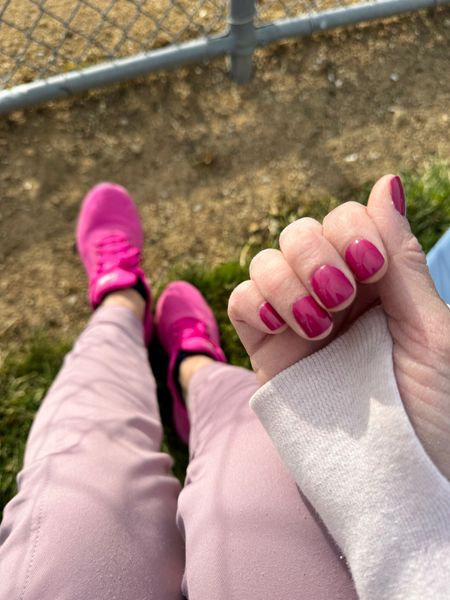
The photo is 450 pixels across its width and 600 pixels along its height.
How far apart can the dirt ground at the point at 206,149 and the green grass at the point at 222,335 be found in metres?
0.05

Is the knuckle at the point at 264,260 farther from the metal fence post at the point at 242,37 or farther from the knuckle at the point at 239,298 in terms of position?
the metal fence post at the point at 242,37

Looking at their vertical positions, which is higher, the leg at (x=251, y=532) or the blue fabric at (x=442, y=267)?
the blue fabric at (x=442, y=267)

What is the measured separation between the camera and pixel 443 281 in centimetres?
141

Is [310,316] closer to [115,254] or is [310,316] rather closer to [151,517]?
[151,517]

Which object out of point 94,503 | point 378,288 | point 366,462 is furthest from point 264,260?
point 94,503

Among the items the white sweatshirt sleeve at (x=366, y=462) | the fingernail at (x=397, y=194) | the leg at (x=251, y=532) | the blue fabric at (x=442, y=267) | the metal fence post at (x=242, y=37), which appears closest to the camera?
the white sweatshirt sleeve at (x=366, y=462)

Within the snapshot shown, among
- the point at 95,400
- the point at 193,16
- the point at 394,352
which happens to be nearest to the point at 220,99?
the point at 193,16

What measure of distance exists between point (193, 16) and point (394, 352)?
1.78 metres

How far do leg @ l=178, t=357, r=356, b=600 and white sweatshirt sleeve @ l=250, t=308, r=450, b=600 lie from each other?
189mm

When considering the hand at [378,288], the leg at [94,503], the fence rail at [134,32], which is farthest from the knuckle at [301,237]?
the fence rail at [134,32]

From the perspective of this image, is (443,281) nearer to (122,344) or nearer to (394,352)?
(394,352)

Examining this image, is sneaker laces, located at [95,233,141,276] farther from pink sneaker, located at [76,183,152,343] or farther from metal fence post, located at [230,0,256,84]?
metal fence post, located at [230,0,256,84]

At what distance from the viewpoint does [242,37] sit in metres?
1.81

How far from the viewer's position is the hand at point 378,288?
76 centimetres
